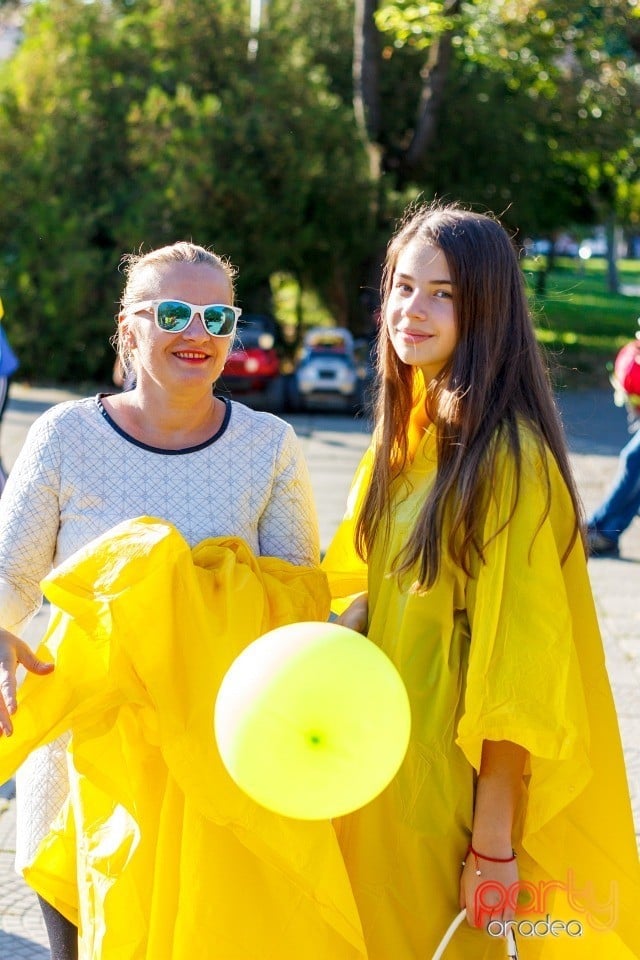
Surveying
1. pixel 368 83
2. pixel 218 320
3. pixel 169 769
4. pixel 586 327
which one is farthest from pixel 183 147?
pixel 586 327

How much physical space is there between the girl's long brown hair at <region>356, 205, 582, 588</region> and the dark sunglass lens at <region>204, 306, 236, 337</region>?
15.8 inches

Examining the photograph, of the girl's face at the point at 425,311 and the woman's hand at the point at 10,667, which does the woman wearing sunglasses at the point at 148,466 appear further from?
the girl's face at the point at 425,311

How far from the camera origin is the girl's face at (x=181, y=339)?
2350mm

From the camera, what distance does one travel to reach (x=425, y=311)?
2.24 metres

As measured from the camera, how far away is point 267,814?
2.11m

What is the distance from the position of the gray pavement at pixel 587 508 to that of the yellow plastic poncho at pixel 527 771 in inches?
52.1

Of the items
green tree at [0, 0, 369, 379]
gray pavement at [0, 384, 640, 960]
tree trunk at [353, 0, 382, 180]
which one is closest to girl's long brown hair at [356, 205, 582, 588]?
gray pavement at [0, 384, 640, 960]

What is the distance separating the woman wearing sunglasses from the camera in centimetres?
237

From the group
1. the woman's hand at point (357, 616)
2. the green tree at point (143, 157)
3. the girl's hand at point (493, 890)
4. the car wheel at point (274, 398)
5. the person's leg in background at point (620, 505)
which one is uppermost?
the green tree at point (143, 157)

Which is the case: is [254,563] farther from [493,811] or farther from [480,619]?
[493,811]

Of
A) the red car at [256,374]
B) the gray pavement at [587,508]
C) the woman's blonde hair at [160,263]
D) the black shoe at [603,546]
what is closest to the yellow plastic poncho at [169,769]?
the woman's blonde hair at [160,263]

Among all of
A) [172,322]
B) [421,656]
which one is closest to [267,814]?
[421,656]

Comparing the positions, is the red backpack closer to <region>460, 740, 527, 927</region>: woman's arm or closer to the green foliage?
<region>460, 740, 527, 927</region>: woman's arm

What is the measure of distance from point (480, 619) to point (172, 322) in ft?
2.70
